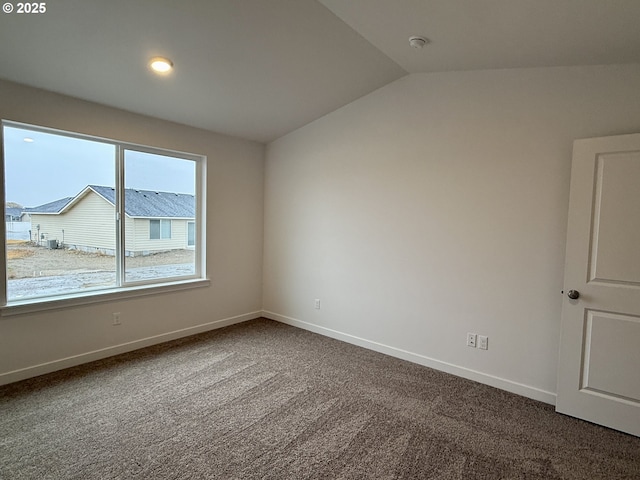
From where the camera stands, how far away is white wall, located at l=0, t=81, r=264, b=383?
2.88 m

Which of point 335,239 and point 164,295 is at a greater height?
point 335,239

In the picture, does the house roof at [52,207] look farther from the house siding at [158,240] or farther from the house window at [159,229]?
the house window at [159,229]

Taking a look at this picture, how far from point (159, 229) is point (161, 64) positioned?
1.84 meters

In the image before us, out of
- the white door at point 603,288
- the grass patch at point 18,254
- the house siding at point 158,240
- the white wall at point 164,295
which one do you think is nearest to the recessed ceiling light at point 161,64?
the white wall at point 164,295

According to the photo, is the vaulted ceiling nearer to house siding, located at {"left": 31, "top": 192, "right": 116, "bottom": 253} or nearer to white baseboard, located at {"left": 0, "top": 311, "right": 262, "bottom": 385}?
house siding, located at {"left": 31, "top": 192, "right": 116, "bottom": 253}

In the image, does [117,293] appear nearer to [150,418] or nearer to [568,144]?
[150,418]

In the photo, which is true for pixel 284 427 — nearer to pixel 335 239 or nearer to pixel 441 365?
pixel 441 365

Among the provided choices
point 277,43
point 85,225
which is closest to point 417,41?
point 277,43

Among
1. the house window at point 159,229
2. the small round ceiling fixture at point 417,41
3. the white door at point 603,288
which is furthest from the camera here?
the house window at point 159,229

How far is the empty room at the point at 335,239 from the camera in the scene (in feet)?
7.02

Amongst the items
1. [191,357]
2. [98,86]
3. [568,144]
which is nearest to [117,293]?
[191,357]

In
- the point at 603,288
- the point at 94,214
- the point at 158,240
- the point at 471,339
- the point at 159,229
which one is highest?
the point at 94,214

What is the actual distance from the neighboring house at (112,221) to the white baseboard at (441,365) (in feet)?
6.15

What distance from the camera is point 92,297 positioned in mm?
3262
